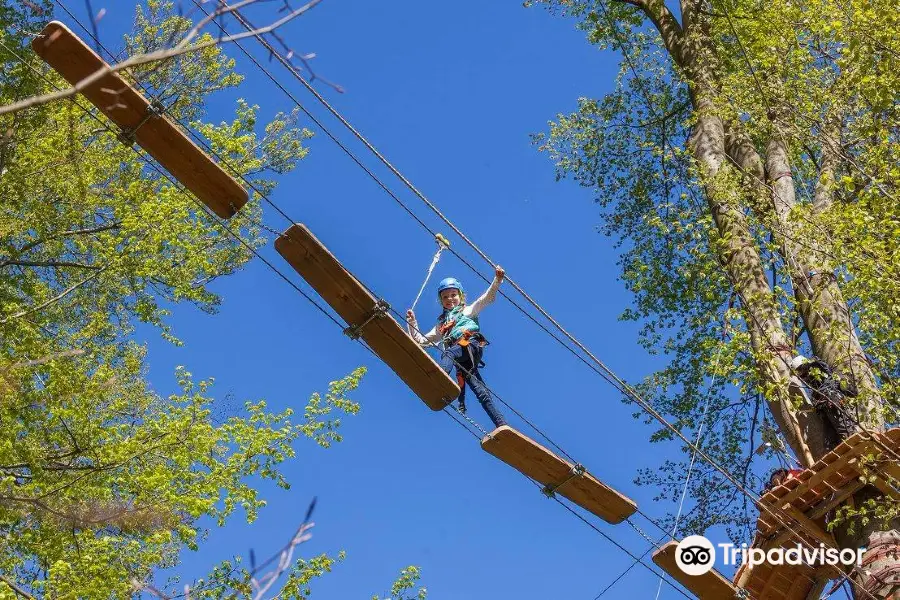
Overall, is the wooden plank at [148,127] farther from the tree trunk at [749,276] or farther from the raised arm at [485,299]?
the tree trunk at [749,276]

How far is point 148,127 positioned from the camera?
688cm

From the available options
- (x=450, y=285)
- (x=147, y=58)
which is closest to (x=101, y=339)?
(x=450, y=285)

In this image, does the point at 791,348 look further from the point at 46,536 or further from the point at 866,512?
the point at 46,536

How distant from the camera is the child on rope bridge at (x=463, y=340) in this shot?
822 cm

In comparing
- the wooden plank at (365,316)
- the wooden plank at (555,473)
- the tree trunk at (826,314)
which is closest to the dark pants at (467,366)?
the wooden plank at (555,473)

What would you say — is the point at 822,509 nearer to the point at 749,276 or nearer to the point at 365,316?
the point at 749,276

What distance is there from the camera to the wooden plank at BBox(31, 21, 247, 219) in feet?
21.9

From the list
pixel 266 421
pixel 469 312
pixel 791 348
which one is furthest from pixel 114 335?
pixel 791 348

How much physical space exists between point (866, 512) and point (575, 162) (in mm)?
9696

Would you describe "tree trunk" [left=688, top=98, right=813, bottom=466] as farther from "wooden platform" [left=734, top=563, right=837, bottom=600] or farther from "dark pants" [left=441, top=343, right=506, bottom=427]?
"dark pants" [left=441, top=343, right=506, bottom=427]

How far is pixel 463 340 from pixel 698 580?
257cm

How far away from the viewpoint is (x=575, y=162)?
16.7 m

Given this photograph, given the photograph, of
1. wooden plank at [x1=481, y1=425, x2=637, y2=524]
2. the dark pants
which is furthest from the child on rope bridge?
wooden plank at [x1=481, y1=425, x2=637, y2=524]

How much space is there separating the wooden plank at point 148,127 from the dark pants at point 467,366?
223cm
